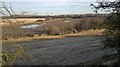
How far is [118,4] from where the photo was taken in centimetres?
1198

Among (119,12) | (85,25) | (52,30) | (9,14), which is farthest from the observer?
(85,25)

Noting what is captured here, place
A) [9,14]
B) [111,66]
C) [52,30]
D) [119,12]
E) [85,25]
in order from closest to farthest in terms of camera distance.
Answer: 1. [9,14]
2. [119,12]
3. [111,66]
4. [52,30]
5. [85,25]

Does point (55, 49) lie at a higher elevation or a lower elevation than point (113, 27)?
lower

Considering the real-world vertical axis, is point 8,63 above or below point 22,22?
below

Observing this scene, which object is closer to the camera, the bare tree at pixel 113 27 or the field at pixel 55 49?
the field at pixel 55 49

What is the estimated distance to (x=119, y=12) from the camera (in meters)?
11.9

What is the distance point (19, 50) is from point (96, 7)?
5789 millimetres

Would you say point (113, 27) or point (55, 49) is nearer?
point (113, 27)

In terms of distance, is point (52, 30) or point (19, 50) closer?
point (19, 50)

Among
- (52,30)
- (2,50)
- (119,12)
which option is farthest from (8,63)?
(52,30)

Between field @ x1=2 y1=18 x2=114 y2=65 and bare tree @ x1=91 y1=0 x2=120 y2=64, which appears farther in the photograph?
bare tree @ x1=91 y1=0 x2=120 y2=64

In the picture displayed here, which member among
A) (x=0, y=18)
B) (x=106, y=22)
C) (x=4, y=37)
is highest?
(x=0, y=18)

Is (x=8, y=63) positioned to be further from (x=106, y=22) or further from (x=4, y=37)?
(x=106, y=22)

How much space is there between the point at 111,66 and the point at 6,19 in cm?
777
